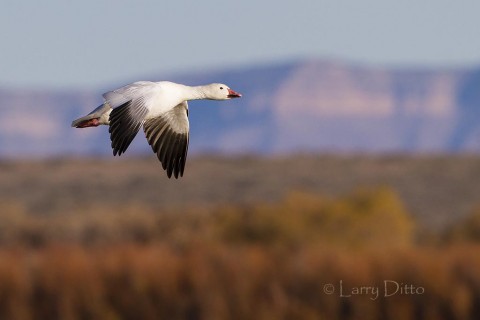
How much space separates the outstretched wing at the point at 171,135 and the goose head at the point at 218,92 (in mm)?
566

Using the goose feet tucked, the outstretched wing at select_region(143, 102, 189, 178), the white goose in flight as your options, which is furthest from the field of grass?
the goose feet tucked

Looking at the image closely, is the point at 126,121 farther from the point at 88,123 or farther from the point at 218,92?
the point at 218,92

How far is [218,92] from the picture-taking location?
827cm

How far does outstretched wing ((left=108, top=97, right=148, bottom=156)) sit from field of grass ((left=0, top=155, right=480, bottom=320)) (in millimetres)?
11115

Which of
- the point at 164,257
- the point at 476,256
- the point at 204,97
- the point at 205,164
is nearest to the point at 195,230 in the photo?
the point at 164,257

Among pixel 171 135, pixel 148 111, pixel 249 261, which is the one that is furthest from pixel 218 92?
pixel 249 261

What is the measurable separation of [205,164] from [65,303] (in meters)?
30.1

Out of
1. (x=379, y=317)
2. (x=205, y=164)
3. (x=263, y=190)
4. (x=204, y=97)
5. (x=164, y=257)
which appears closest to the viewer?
(x=204, y=97)

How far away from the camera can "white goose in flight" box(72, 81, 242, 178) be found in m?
7.50

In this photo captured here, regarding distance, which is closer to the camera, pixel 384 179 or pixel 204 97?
pixel 204 97

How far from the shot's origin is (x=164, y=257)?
19938 millimetres

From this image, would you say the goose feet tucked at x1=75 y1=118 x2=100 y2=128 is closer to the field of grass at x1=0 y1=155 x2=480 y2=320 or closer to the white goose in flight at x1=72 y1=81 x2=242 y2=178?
the white goose in flight at x1=72 y1=81 x2=242 y2=178

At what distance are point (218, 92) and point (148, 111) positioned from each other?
84 cm

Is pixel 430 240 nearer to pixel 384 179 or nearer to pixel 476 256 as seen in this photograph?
pixel 476 256
